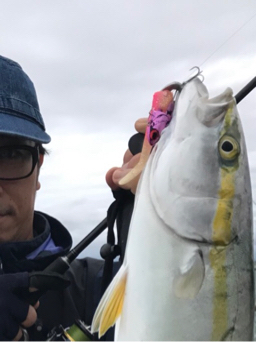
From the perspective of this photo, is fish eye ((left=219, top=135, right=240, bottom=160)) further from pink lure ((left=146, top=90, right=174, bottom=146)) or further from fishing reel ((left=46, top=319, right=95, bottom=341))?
fishing reel ((left=46, top=319, right=95, bottom=341))

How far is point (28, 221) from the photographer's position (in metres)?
3.44

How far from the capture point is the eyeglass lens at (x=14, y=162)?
3129 millimetres

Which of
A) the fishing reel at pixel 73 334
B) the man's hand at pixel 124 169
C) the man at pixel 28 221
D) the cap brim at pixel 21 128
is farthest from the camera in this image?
the man at pixel 28 221

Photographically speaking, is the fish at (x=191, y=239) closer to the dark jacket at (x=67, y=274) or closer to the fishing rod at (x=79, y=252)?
the fishing rod at (x=79, y=252)

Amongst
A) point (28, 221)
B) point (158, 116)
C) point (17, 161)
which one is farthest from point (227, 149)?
point (28, 221)

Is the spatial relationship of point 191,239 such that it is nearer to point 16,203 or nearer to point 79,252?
point 79,252

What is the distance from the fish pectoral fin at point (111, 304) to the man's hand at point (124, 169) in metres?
0.59

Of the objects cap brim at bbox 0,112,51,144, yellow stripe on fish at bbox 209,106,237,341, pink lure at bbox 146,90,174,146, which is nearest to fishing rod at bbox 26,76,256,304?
pink lure at bbox 146,90,174,146

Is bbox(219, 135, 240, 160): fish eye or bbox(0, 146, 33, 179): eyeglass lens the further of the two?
bbox(0, 146, 33, 179): eyeglass lens

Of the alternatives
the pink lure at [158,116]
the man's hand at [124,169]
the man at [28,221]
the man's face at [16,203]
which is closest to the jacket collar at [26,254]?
the man at [28,221]

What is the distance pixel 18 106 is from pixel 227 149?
154 cm

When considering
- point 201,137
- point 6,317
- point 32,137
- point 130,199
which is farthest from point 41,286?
point 201,137

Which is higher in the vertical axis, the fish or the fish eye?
the fish eye

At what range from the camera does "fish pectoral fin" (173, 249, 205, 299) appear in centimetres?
212
